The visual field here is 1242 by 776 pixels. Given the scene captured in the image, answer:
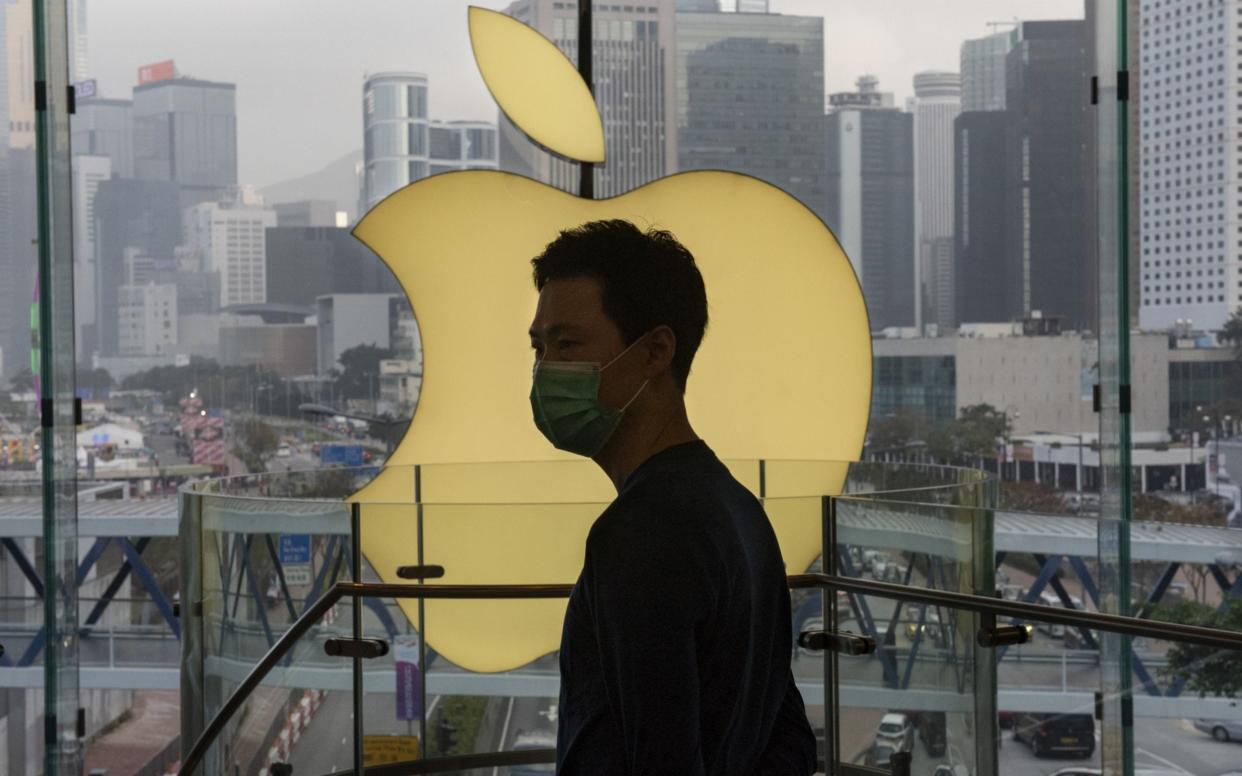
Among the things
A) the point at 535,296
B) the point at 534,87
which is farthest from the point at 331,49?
the point at 535,296

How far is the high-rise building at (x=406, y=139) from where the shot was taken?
19.3 ft

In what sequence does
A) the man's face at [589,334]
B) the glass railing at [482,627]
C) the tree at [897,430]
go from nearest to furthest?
the man's face at [589,334]
the glass railing at [482,627]
the tree at [897,430]

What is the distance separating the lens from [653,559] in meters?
1.11

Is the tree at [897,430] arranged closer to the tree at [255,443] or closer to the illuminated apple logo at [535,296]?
the illuminated apple logo at [535,296]

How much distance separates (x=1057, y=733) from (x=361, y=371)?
320cm

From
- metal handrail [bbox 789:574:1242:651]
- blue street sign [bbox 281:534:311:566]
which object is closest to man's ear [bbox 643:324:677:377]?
metal handrail [bbox 789:574:1242:651]

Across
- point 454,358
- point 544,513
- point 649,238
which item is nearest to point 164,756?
point 454,358

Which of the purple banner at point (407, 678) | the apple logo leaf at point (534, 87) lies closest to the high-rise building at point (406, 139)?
the apple logo leaf at point (534, 87)

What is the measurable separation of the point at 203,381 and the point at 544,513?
3.42 metres

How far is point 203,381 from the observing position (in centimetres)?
597

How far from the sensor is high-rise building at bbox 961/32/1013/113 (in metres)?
5.96

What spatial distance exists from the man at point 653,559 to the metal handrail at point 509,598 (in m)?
1.37

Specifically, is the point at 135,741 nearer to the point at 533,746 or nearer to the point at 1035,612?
the point at 533,746

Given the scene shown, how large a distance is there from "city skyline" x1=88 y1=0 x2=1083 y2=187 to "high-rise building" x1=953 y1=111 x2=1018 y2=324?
1.06 ft
